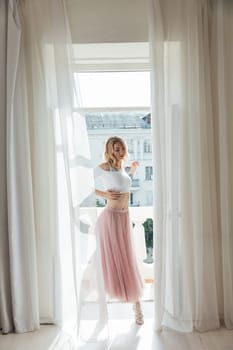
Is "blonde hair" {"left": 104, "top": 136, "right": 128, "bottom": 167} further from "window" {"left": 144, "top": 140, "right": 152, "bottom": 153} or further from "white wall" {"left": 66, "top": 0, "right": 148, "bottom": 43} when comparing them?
"white wall" {"left": 66, "top": 0, "right": 148, "bottom": 43}

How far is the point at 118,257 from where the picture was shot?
250 centimetres

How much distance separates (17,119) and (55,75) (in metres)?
0.38

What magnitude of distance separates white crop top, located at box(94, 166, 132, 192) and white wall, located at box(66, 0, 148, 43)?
90 cm

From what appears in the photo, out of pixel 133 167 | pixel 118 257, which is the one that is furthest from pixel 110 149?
pixel 118 257

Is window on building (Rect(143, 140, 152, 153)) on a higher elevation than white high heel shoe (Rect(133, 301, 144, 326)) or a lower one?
higher

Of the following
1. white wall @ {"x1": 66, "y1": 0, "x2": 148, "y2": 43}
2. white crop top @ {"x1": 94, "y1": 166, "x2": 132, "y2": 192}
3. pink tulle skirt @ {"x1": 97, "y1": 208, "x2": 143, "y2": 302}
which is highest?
white wall @ {"x1": 66, "y1": 0, "x2": 148, "y2": 43}

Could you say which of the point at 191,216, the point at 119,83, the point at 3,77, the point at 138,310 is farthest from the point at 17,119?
the point at 138,310

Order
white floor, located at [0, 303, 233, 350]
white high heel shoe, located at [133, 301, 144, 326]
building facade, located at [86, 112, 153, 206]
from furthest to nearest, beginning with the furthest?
building facade, located at [86, 112, 153, 206] < white high heel shoe, located at [133, 301, 144, 326] < white floor, located at [0, 303, 233, 350]

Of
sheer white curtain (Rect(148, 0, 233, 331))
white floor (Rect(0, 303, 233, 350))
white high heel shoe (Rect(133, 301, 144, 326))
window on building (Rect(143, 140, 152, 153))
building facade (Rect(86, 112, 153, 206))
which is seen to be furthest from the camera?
window on building (Rect(143, 140, 152, 153))

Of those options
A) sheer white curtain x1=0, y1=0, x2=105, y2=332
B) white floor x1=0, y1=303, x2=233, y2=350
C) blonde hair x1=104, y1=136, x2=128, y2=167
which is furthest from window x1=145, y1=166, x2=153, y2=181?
white floor x1=0, y1=303, x2=233, y2=350

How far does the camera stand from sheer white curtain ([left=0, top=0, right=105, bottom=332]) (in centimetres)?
226

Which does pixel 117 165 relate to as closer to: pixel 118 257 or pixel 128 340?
→ pixel 118 257

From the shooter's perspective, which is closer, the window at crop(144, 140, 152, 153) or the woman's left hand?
the woman's left hand

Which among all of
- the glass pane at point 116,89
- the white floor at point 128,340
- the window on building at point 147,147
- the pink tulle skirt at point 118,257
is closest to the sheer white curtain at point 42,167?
the white floor at point 128,340
